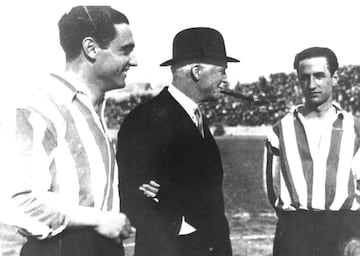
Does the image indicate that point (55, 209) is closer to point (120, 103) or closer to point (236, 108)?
point (236, 108)

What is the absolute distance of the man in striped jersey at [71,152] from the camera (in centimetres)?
126

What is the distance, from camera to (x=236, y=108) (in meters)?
27.4

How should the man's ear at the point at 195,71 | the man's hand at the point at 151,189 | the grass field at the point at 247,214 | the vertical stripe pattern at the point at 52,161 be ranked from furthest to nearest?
the grass field at the point at 247,214 < the man's ear at the point at 195,71 < the man's hand at the point at 151,189 < the vertical stripe pattern at the point at 52,161

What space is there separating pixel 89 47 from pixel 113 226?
0.53m

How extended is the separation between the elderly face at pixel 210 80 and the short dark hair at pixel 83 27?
0.53 metres

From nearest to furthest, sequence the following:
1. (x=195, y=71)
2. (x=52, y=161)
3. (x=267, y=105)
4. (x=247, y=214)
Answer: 1. (x=52, y=161)
2. (x=195, y=71)
3. (x=247, y=214)
4. (x=267, y=105)

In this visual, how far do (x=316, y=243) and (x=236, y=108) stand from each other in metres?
25.5

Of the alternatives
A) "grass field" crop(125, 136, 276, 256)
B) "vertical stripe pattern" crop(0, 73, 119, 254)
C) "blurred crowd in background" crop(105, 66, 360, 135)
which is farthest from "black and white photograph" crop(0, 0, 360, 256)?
"blurred crowd in background" crop(105, 66, 360, 135)

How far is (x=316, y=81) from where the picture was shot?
2.15 metres

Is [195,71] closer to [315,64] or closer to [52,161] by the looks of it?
[315,64]

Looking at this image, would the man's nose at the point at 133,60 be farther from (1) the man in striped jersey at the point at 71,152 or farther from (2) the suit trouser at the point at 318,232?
(2) the suit trouser at the point at 318,232

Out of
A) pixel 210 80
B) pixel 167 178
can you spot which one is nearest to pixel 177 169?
pixel 167 178

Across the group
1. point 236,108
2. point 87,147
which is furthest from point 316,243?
point 236,108

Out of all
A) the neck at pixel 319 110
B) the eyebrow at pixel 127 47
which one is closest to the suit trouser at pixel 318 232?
the neck at pixel 319 110
